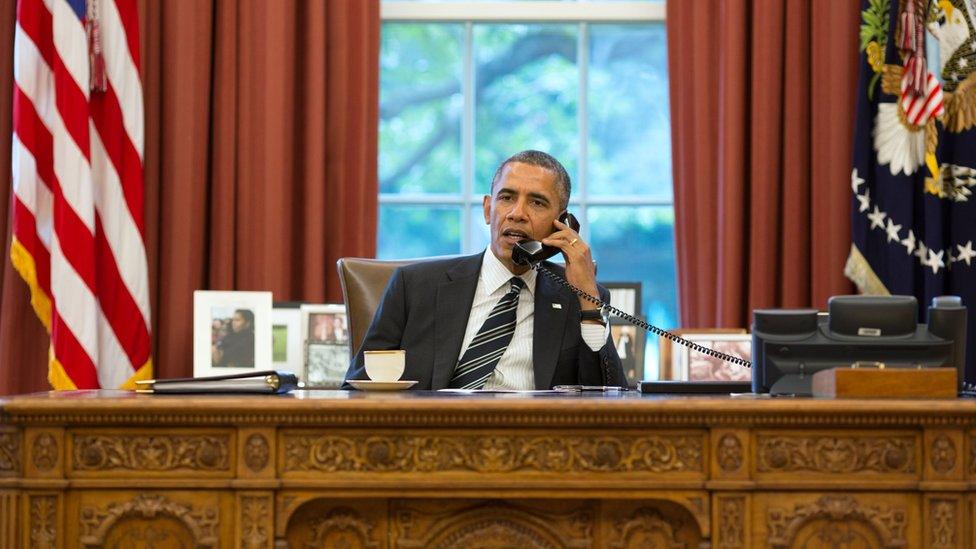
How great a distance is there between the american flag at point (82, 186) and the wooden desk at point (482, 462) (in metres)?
1.96

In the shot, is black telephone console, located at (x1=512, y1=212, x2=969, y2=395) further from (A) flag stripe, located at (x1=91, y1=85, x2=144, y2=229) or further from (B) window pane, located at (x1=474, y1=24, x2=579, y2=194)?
(A) flag stripe, located at (x1=91, y1=85, x2=144, y2=229)

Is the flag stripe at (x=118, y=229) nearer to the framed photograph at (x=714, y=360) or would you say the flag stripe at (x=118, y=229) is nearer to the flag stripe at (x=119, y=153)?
the flag stripe at (x=119, y=153)

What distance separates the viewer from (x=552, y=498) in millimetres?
2193

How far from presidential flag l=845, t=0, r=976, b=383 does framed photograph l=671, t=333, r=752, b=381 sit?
53 centimetres

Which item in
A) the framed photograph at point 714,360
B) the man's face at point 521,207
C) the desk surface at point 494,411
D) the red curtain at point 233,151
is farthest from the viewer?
the red curtain at point 233,151

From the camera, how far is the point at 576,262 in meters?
3.20

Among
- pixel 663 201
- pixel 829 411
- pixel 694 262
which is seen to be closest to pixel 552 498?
pixel 829 411

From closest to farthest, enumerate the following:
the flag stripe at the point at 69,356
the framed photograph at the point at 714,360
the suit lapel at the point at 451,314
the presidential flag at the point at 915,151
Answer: the suit lapel at the point at 451,314
the flag stripe at the point at 69,356
the framed photograph at the point at 714,360
the presidential flag at the point at 915,151

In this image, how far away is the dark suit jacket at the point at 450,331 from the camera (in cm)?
314

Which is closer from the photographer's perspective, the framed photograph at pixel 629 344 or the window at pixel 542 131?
the framed photograph at pixel 629 344

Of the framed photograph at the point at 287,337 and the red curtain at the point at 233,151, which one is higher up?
the red curtain at the point at 233,151

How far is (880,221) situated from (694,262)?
26.5 inches

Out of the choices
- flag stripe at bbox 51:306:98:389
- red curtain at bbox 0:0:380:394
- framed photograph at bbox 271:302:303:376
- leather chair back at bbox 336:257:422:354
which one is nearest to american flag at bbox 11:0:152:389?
flag stripe at bbox 51:306:98:389

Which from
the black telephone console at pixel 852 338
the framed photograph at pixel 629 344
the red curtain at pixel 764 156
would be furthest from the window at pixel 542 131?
the black telephone console at pixel 852 338
